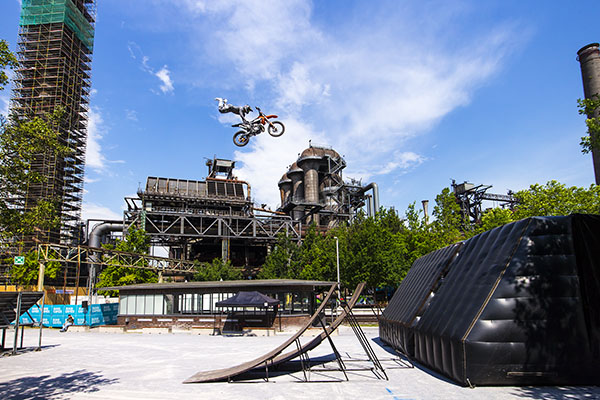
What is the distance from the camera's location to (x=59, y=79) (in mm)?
64438

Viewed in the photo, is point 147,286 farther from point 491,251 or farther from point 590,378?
point 590,378

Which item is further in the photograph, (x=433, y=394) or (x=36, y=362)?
(x=36, y=362)

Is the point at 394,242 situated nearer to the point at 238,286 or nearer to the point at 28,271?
the point at 238,286

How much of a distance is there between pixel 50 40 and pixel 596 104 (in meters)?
76.7

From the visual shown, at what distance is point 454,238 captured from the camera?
116 feet

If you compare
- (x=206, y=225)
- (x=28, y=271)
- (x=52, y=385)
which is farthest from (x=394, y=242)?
(x=28, y=271)

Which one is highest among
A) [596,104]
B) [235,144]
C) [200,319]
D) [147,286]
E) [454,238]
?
[235,144]

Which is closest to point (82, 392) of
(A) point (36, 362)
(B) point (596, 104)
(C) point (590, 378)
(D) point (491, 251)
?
(A) point (36, 362)

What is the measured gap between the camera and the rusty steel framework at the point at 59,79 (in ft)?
206

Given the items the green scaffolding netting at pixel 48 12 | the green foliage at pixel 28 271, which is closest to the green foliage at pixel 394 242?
the green foliage at pixel 28 271

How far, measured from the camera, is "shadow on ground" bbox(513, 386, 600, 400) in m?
8.31

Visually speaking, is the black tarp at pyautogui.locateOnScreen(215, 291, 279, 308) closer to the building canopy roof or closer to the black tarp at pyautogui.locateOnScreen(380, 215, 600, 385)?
the building canopy roof

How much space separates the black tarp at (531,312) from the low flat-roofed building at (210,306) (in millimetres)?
16555

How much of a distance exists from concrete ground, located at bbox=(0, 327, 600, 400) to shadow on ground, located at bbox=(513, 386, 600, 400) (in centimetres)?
2
